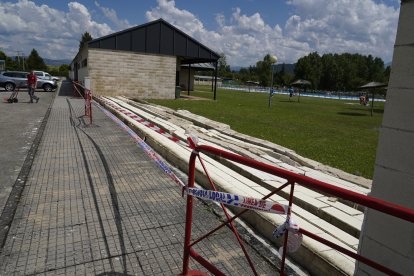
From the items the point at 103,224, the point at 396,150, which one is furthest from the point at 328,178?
the point at 103,224

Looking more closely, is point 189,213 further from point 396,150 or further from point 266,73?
point 266,73

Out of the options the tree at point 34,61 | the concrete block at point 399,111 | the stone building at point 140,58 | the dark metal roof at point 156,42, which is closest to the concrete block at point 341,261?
the concrete block at point 399,111

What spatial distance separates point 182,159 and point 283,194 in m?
2.66

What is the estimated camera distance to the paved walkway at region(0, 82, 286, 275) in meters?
3.37

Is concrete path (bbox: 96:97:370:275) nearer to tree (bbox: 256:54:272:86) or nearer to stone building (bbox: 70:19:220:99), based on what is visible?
stone building (bbox: 70:19:220:99)

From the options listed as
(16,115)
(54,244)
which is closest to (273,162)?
(54,244)

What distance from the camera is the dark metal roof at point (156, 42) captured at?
2506 cm

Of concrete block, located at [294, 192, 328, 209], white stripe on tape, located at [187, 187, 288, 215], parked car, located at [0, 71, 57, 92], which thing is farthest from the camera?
parked car, located at [0, 71, 57, 92]

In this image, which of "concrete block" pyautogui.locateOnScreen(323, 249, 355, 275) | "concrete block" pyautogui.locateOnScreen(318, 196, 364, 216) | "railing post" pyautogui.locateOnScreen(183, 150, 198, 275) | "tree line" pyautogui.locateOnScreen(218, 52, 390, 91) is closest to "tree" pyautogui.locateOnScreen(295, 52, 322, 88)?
"tree line" pyautogui.locateOnScreen(218, 52, 390, 91)

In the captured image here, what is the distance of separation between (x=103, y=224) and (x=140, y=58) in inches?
947

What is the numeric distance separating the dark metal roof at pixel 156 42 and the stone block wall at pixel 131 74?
0.49 m

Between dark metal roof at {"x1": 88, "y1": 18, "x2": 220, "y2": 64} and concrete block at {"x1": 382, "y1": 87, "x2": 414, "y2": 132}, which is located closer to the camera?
concrete block at {"x1": 382, "y1": 87, "x2": 414, "y2": 132}

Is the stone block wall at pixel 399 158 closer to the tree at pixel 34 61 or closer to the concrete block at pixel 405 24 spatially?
the concrete block at pixel 405 24

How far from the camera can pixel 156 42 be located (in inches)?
1064
